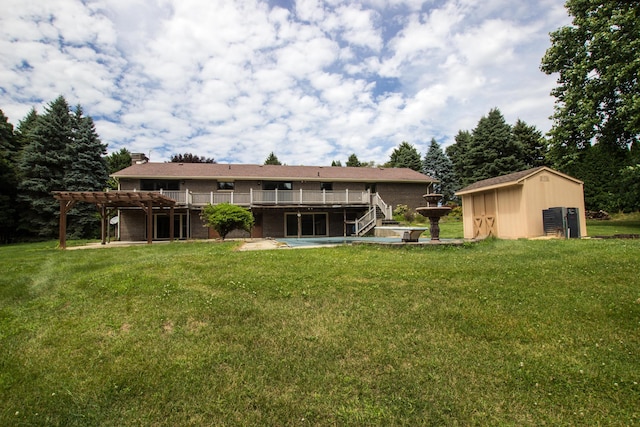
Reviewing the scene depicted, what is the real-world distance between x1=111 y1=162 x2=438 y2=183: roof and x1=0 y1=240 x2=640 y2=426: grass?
17.2m

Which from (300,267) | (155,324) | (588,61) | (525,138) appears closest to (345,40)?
(300,267)

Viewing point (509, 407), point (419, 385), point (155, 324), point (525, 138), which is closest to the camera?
point (509, 407)

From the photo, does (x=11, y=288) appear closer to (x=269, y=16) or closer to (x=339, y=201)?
(x=269, y=16)

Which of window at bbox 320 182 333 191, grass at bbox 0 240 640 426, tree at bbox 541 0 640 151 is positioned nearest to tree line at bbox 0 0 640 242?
tree at bbox 541 0 640 151

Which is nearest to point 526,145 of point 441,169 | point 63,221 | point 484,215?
point 441,169

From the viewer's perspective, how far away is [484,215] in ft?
52.4

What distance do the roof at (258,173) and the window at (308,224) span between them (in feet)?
9.31

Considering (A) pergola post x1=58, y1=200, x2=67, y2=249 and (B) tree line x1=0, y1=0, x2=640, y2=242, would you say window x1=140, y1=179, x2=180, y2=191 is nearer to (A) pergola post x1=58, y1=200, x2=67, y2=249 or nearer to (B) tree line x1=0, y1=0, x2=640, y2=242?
(A) pergola post x1=58, y1=200, x2=67, y2=249

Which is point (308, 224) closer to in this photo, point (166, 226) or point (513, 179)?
point (166, 226)

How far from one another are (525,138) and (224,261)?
4053 centimetres

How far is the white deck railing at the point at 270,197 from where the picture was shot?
2208cm

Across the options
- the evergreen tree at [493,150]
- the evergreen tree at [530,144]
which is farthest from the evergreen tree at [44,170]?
the evergreen tree at [530,144]

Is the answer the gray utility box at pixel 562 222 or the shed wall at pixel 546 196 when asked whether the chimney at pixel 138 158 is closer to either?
the shed wall at pixel 546 196

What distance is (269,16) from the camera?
34.1 feet
